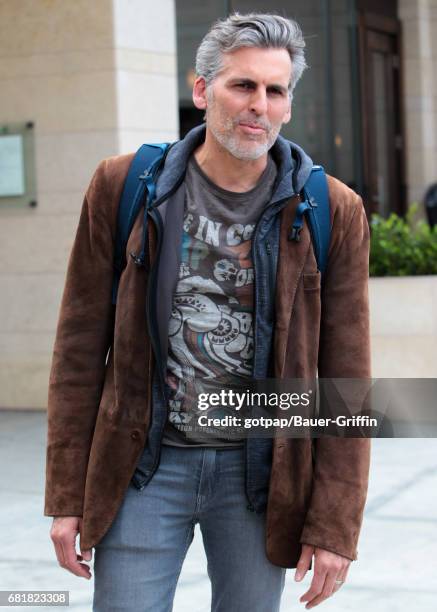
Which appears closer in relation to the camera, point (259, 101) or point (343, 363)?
point (259, 101)

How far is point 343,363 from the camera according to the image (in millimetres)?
2805

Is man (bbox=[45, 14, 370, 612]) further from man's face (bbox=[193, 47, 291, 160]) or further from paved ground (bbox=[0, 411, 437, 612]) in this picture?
paved ground (bbox=[0, 411, 437, 612])

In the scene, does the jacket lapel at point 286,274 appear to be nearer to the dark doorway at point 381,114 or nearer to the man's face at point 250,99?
the man's face at point 250,99

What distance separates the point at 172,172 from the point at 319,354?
1.82ft

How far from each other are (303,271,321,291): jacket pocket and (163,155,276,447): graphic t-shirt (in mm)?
127

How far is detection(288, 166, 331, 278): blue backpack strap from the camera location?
2771 mm

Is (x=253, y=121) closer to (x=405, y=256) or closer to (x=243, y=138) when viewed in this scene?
(x=243, y=138)

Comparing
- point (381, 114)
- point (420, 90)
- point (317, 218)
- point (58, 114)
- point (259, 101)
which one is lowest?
point (317, 218)

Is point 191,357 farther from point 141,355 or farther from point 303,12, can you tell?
point 303,12

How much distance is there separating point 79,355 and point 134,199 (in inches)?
15.3

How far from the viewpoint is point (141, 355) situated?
276cm

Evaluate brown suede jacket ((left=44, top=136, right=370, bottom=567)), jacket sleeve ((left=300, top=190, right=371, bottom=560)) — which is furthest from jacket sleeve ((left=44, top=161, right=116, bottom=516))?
jacket sleeve ((left=300, top=190, right=371, bottom=560))

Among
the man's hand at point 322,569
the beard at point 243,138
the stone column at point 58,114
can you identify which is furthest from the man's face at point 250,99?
the stone column at point 58,114

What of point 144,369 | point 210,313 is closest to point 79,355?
point 144,369
